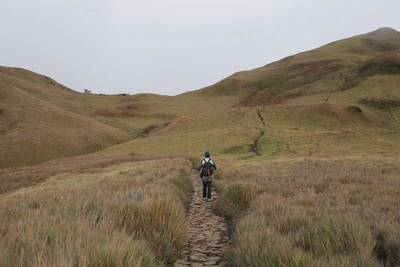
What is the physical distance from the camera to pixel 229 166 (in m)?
24.1

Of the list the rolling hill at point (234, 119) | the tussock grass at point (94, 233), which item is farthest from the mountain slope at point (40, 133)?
the tussock grass at point (94, 233)

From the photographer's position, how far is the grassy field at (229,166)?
427 cm

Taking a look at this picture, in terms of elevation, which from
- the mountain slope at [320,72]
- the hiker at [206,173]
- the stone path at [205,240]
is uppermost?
the mountain slope at [320,72]

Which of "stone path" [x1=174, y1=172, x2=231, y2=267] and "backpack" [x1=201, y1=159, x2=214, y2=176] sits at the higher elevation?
"backpack" [x1=201, y1=159, x2=214, y2=176]

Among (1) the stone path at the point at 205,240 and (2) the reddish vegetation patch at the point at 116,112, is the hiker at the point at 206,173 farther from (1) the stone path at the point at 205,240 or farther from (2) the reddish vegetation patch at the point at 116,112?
(2) the reddish vegetation patch at the point at 116,112

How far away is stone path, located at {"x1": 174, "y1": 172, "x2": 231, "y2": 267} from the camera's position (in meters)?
5.62

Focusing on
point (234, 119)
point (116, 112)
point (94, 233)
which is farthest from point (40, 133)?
point (94, 233)

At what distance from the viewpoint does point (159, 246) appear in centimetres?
534

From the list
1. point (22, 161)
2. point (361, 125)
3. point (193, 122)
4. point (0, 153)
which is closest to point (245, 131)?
point (193, 122)

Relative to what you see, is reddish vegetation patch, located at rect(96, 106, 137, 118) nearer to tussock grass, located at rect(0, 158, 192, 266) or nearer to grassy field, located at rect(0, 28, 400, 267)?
grassy field, located at rect(0, 28, 400, 267)

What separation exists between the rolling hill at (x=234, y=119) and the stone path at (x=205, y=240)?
26.6 meters

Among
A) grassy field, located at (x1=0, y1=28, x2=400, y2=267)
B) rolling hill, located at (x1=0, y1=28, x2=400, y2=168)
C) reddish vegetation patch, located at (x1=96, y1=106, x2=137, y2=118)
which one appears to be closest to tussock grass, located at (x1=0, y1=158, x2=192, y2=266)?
grassy field, located at (x1=0, y1=28, x2=400, y2=267)

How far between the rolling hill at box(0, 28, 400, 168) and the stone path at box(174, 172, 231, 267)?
26.6m

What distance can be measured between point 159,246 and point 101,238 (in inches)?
77.9
